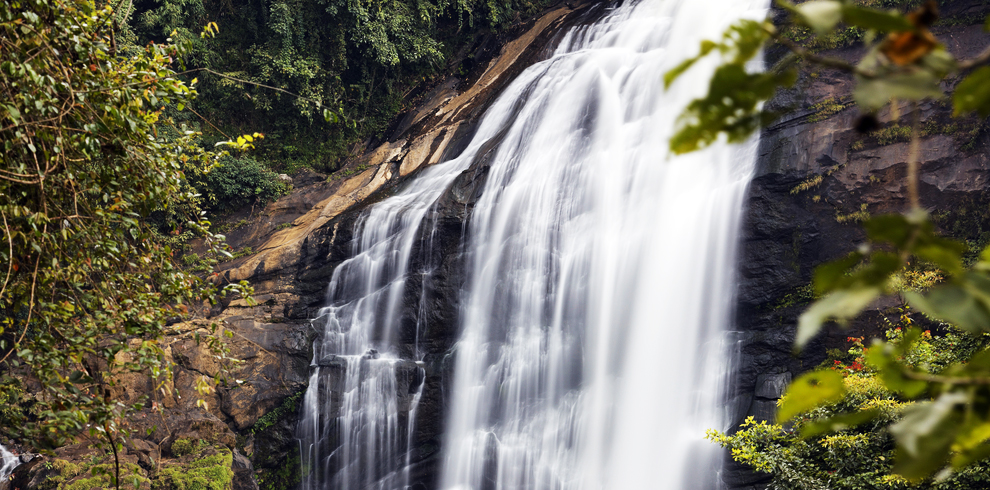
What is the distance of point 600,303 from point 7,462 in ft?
33.0

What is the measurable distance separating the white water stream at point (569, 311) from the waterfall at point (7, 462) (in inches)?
179

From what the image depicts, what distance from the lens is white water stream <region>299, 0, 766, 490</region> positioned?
9711 mm

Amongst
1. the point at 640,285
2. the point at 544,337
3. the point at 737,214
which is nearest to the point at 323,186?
the point at 544,337

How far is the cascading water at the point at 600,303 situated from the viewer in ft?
31.5

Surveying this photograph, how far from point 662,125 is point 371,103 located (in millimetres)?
10178

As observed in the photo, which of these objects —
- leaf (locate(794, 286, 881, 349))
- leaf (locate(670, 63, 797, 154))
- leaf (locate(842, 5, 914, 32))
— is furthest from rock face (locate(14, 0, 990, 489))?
leaf (locate(842, 5, 914, 32))

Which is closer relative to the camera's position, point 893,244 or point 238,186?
point 893,244

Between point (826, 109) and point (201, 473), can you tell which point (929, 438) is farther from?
point (826, 109)

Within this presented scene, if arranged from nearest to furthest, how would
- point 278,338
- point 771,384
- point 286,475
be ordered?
point 771,384 < point 286,475 < point 278,338

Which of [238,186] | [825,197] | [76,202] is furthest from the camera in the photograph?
[238,186]

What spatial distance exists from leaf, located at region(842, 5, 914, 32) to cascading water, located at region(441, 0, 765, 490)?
8.54 meters

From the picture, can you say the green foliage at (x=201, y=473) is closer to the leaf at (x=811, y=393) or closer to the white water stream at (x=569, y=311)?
the white water stream at (x=569, y=311)

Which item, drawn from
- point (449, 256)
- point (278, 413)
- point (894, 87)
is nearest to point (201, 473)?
point (278, 413)

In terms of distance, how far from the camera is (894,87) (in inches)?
29.7
